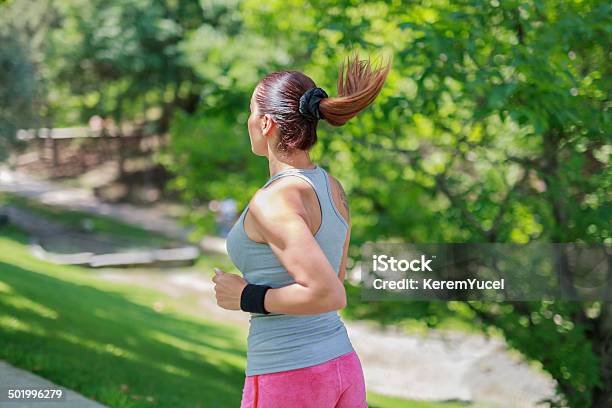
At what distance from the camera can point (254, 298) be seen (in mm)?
2209

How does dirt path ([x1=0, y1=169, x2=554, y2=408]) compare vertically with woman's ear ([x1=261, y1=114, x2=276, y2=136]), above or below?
below

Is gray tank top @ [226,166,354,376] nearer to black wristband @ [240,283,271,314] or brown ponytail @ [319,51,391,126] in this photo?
black wristband @ [240,283,271,314]

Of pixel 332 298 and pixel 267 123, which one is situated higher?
pixel 267 123

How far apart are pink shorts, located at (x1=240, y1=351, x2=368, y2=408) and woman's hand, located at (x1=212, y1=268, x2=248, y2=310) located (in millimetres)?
206

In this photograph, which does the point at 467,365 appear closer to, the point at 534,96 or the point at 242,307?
the point at 534,96

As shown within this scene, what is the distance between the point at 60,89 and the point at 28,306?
20031 mm

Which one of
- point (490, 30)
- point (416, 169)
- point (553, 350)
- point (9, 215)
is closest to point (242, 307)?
point (490, 30)

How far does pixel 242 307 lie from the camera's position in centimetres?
223

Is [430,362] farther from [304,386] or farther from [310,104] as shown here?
[310,104]
